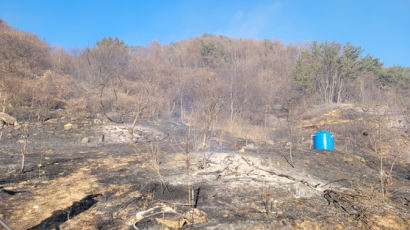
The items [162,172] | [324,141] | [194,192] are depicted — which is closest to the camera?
[194,192]

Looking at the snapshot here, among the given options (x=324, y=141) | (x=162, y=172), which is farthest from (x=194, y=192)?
(x=324, y=141)

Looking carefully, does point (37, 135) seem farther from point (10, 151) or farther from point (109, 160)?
point (109, 160)

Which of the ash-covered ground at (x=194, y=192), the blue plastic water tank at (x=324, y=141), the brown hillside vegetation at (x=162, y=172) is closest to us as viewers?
the ash-covered ground at (x=194, y=192)

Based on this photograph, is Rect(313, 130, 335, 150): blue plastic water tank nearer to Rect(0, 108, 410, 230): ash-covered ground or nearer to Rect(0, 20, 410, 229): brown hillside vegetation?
Rect(0, 20, 410, 229): brown hillside vegetation

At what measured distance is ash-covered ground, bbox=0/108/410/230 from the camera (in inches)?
124

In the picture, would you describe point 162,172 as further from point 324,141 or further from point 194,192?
point 324,141

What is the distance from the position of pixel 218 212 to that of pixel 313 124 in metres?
18.1

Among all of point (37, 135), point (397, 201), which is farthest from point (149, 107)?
point (397, 201)

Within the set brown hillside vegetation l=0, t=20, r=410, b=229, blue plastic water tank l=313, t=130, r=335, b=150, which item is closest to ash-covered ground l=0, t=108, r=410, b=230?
brown hillside vegetation l=0, t=20, r=410, b=229

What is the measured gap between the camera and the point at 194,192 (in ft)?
13.7

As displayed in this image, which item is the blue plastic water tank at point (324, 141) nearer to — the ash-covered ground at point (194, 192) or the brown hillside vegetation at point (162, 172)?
the brown hillside vegetation at point (162, 172)

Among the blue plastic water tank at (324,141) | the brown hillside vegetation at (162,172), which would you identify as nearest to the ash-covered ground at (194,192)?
the brown hillside vegetation at (162,172)

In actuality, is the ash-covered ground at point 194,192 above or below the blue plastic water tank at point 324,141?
below

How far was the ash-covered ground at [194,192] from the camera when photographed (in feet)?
10.4
